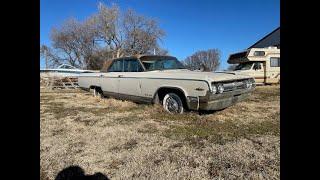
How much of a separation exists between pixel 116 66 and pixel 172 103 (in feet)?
9.12

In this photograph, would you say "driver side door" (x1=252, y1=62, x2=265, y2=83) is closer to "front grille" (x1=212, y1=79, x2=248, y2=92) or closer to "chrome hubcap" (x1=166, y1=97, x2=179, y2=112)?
"front grille" (x1=212, y1=79, x2=248, y2=92)

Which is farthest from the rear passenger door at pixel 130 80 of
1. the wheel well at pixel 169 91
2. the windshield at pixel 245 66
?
the windshield at pixel 245 66

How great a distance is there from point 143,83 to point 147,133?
2.52 meters

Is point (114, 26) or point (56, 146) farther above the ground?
point (114, 26)

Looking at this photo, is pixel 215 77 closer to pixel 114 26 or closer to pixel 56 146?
pixel 56 146

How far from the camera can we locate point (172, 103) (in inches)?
251

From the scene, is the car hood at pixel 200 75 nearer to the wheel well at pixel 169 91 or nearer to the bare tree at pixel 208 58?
the wheel well at pixel 169 91

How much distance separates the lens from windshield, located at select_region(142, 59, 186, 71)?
290 inches

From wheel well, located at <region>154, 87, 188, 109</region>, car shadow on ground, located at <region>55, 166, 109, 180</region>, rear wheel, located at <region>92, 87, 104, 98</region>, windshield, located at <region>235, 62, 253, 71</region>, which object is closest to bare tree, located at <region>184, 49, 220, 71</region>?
windshield, located at <region>235, 62, 253, 71</region>

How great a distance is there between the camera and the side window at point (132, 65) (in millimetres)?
7520
